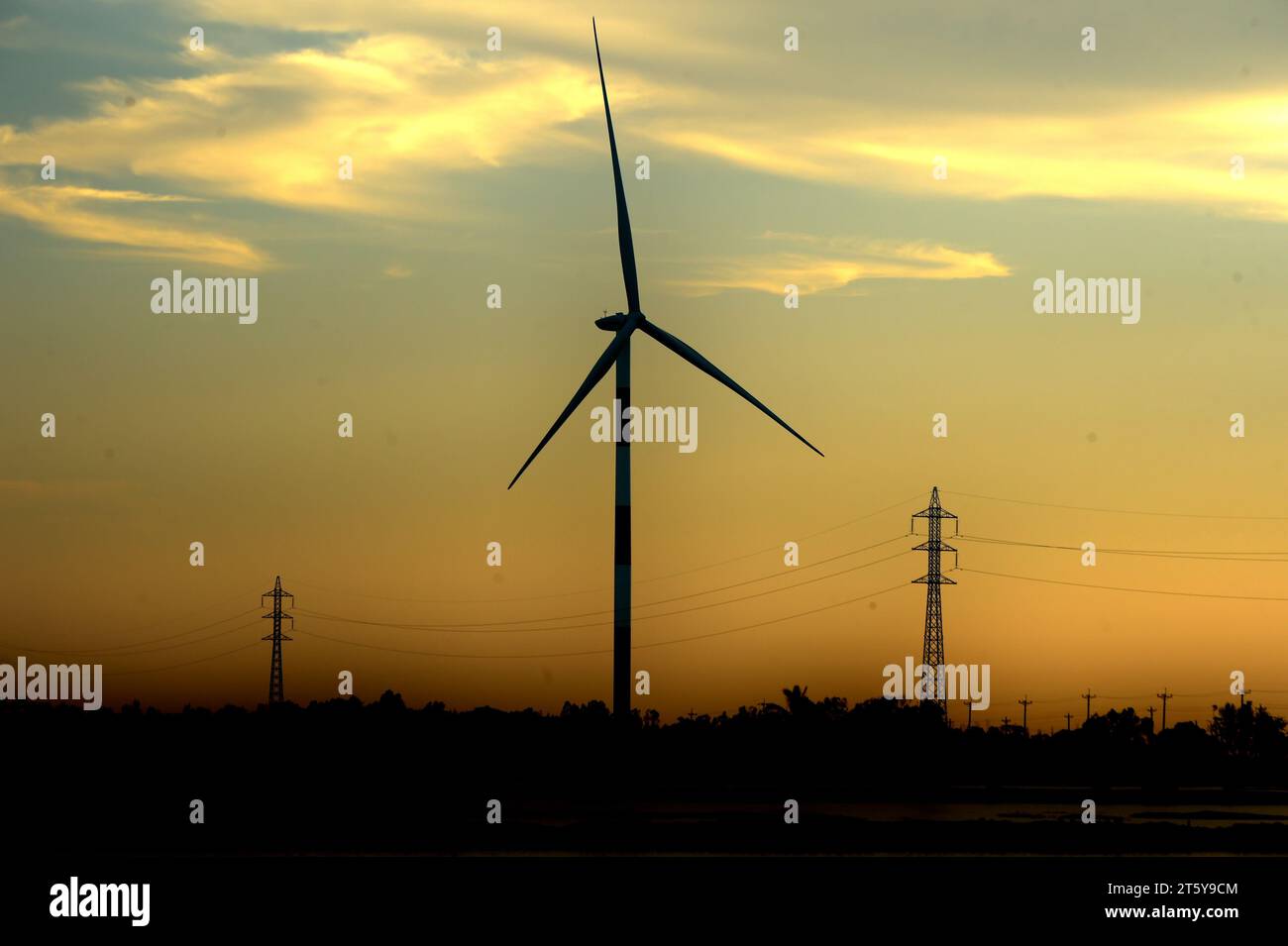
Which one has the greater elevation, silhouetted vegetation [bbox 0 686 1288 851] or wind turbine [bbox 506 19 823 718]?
wind turbine [bbox 506 19 823 718]

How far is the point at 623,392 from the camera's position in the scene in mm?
109875

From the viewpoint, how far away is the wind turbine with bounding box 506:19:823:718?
104875mm

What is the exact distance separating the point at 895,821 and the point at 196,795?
2311 inches

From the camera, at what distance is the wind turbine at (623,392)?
104875mm

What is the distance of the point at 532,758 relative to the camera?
186000 mm

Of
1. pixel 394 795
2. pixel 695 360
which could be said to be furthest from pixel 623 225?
pixel 394 795

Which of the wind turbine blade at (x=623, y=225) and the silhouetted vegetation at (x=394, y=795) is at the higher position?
the wind turbine blade at (x=623, y=225)

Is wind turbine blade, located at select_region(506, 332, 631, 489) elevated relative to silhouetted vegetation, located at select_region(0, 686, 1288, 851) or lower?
elevated

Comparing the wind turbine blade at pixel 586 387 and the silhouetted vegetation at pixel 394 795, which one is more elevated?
the wind turbine blade at pixel 586 387
